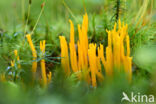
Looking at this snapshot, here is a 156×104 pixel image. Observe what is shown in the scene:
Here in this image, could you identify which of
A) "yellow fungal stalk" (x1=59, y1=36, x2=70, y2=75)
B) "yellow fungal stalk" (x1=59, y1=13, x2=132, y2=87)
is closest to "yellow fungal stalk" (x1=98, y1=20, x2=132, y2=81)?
"yellow fungal stalk" (x1=59, y1=13, x2=132, y2=87)

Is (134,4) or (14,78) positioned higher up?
(134,4)

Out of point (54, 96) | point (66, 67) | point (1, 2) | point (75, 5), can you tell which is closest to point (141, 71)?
point (66, 67)

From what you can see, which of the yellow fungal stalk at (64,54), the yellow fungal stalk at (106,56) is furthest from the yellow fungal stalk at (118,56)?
the yellow fungal stalk at (64,54)

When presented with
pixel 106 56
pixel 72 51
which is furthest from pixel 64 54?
pixel 106 56

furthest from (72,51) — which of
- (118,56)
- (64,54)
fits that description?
(118,56)

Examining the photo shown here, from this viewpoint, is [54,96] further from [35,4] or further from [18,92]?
[35,4]

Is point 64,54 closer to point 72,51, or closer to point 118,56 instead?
point 72,51

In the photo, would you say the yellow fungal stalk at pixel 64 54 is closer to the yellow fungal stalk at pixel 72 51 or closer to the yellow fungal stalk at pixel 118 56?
the yellow fungal stalk at pixel 72 51

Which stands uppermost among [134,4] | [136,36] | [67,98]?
[134,4]

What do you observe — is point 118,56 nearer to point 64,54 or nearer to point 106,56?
point 106,56

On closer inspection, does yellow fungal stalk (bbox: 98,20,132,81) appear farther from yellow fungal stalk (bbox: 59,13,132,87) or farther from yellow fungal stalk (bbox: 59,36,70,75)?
yellow fungal stalk (bbox: 59,36,70,75)

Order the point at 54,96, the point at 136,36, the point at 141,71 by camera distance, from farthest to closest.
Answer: the point at 136,36
the point at 141,71
the point at 54,96
